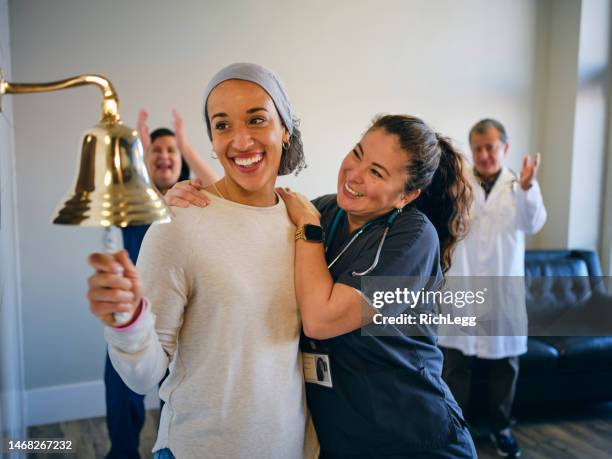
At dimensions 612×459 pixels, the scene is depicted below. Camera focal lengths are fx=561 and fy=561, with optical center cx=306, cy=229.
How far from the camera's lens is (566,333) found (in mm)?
3648

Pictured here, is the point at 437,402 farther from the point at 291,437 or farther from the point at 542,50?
the point at 542,50

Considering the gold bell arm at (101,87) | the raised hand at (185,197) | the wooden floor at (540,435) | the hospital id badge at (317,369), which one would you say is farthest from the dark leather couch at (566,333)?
the gold bell arm at (101,87)

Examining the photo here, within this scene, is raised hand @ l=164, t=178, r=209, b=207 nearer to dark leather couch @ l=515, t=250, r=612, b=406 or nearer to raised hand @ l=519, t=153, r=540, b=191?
raised hand @ l=519, t=153, r=540, b=191

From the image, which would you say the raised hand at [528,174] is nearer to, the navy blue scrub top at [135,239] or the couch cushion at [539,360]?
the couch cushion at [539,360]

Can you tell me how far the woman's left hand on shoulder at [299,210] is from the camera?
134 cm

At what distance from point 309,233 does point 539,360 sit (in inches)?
103

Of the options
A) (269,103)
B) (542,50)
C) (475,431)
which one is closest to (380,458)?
(269,103)

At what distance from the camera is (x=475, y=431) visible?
10.7 ft

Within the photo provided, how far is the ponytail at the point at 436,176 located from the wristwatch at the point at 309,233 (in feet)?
1.10

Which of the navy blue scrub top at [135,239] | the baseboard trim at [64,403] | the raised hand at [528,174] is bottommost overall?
the baseboard trim at [64,403]

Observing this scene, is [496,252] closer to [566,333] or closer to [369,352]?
[566,333]

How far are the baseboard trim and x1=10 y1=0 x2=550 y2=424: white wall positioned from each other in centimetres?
6

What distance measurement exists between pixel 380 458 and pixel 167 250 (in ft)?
2.30

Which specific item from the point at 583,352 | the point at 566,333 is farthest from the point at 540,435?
the point at 566,333
